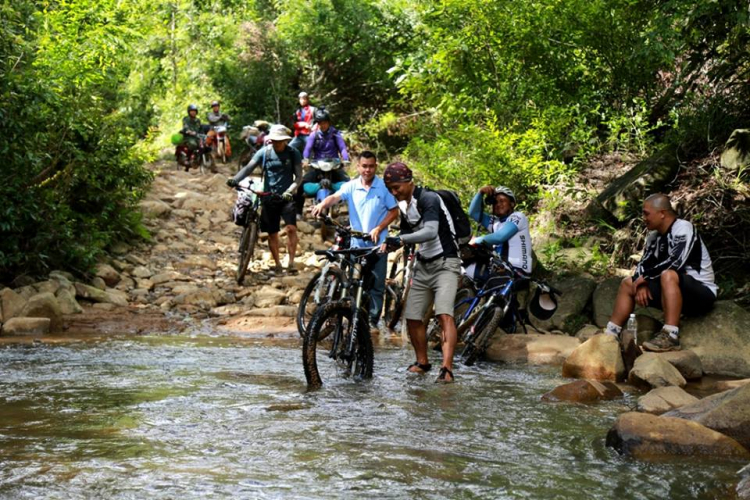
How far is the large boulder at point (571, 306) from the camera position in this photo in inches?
455

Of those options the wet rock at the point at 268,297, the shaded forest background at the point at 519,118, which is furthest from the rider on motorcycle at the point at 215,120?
the wet rock at the point at 268,297

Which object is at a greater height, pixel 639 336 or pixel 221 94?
pixel 221 94

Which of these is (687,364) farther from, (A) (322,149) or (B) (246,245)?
(A) (322,149)

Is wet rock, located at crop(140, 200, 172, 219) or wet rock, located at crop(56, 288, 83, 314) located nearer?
wet rock, located at crop(56, 288, 83, 314)

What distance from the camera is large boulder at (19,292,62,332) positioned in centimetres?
1155

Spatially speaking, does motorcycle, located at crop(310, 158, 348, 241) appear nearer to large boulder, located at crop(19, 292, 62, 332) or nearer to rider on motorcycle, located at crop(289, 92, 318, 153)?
rider on motorcycle, located at crop(289, 92, 318, 153)

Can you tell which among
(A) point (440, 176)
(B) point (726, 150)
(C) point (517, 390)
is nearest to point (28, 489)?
(C) point (517, 390)

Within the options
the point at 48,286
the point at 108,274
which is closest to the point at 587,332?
the point at 48,286

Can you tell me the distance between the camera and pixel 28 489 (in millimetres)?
4605

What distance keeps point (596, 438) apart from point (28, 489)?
3.40 metres

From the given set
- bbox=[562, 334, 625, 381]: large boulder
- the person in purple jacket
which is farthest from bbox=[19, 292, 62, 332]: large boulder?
bbox=[562, 334, 625, 381]: large boulder

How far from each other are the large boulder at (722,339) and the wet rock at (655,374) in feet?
3.08

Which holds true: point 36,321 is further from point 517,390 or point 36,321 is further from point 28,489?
point 28,489

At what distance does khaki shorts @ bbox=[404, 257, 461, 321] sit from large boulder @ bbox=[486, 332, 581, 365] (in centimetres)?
192
